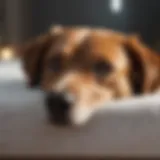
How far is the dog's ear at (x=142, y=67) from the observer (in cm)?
122

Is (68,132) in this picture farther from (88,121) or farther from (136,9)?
(136,9)

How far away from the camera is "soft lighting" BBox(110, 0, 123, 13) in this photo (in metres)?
2.03

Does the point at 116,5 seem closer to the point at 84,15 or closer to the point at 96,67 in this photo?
the point at 84,15

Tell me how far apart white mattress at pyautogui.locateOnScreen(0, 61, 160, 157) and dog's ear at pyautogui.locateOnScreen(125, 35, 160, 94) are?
7.2 inches

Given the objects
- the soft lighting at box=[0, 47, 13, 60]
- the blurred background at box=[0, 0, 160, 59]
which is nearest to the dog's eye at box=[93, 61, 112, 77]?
the blurred background at box=[0, 0, 160, 59]

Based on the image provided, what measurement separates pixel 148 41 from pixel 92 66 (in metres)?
0.83

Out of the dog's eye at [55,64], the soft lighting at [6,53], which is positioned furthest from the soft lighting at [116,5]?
the dog's eye at [55,64]

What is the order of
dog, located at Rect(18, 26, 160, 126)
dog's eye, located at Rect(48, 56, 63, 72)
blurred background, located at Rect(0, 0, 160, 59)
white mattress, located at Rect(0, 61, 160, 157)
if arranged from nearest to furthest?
white mattress, located at Rect(0, 61, 160, 157), dog, located at Rect(18, 26, 160, 126), dog's eye, located at Rect(48, 56, 63, 72), blurred background, located at Rect(0, 0, 160, 59)

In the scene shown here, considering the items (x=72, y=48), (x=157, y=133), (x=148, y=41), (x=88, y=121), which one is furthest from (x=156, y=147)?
(x=148, y=41)

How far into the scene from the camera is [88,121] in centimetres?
98

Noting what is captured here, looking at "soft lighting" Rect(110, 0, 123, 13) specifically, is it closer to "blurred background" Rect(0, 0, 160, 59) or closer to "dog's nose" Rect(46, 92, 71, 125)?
"blurred background" Rect(0, 0, 160, 59)

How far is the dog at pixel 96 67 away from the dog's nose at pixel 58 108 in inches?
4.1

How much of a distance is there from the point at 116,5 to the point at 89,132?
3.76 feet

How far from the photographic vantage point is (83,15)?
2035mm
